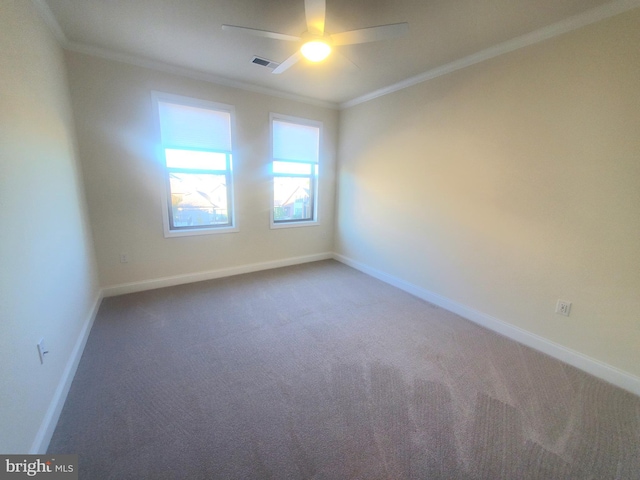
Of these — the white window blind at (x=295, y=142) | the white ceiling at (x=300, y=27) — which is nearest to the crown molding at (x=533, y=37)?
the white ceiling at (x=300, y=27)

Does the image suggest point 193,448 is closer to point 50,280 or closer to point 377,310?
point 50,280

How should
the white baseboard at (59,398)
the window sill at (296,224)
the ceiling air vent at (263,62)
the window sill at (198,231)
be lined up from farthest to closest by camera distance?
1. the window sill at (296,224)
2. the window sill at (198,231)
3. the ceiling air vent at (263,62)
4. the white baseboard at (59,398)

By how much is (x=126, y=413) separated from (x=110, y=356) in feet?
2.34

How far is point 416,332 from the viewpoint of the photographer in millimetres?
2463

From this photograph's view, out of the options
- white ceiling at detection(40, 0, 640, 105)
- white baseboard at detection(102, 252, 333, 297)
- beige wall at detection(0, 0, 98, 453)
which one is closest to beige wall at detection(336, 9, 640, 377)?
white ceiling at detection(40, 0, 640, 105)

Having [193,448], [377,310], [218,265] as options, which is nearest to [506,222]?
[377,310]

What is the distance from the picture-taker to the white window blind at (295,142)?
12.4 feet

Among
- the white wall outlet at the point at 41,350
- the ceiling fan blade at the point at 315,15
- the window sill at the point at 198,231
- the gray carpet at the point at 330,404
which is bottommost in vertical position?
the gray carpet at the point at 330,404

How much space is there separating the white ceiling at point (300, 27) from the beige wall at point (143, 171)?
9.1 inches

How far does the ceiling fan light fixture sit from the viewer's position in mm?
1844

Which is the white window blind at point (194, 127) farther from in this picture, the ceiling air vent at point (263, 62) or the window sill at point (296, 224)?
the window sill at point (296, 224)

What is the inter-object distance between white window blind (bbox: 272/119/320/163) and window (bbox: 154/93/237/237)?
71cm

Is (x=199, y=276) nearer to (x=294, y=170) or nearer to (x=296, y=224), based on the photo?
(x=296, y=224)

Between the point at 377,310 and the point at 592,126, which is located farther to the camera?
the point at 377,310
